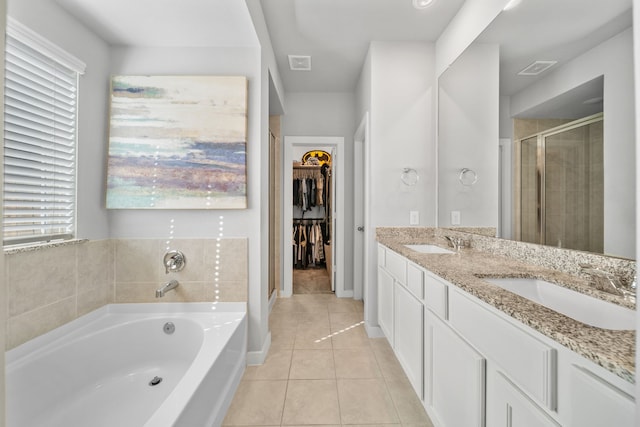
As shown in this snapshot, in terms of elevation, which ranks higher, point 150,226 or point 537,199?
point 537,199

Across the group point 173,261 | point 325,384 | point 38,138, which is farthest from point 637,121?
point 38,138

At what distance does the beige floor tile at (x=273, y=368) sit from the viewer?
2025 millimetres

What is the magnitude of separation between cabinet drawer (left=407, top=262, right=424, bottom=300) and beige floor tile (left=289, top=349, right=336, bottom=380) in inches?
33.9

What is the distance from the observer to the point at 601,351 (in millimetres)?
642

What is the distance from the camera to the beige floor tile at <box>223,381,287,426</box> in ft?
5.32

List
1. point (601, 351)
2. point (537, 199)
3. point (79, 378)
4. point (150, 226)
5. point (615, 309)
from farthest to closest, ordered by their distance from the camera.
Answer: point (150, 226), point (79, 378), point (537, 199), point (615, 309), point (601, 351)

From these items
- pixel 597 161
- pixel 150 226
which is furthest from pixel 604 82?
pixel 150 226

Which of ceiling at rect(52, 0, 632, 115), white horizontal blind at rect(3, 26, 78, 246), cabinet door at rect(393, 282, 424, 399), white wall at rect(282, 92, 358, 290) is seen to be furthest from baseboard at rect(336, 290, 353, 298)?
white horizontal blind at rect(3, 26, 78, 246)

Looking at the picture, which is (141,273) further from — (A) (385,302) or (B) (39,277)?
(A) (385,302)

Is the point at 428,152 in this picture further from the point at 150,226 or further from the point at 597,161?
the point at 150,226

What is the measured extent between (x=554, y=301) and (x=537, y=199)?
560mm

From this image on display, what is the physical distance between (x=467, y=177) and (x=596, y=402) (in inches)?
67.6

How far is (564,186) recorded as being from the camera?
134cm

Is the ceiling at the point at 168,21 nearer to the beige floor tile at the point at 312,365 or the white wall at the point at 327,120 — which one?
the white wall at the point at 327,120
